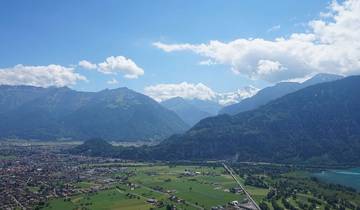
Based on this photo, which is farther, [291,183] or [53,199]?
[291,183]

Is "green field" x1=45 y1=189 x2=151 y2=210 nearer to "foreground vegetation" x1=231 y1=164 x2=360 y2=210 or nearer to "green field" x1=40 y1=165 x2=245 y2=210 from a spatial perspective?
"green field" x1=40 y1=165 x2=245 y2=210

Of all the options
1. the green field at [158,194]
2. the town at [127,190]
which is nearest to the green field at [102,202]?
the green field at [158,194]

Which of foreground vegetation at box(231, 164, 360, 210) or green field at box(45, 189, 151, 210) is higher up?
foreground vegetation at box(231, 164, 360, 210)

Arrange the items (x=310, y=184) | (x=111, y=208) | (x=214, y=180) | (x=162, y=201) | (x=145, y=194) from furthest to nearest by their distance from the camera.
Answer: (x=214, y=180)
(x=310, y=184)
(x=145, y=194)
(x=162, y=201)
(x=111, y=208)

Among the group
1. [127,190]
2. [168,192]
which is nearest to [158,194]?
[168,192]

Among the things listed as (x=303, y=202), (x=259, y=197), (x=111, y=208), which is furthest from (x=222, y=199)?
(x=111, y=208)

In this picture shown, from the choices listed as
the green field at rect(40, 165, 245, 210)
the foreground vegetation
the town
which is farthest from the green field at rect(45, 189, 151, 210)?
the foreground vegetation

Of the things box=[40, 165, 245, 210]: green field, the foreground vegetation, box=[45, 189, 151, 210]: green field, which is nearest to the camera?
box=[45, 189, 151, 210]: green field

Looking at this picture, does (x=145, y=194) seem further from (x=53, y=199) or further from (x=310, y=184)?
(x=310, y=184)

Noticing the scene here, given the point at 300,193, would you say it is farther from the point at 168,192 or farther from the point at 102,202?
the point at 102,202

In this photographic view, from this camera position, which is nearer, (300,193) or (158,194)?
(300,193)

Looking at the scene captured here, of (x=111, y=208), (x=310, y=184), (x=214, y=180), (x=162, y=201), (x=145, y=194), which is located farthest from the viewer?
(x=214, y=180)
